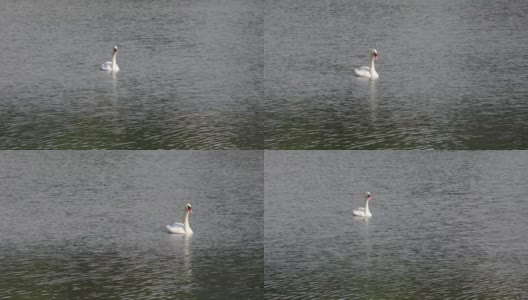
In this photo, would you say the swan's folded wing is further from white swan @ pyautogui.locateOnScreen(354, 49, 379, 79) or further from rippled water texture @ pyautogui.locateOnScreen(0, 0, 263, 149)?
rippled water texture @ pyautogui.locateOnScreen(0, 0, 263, 149)

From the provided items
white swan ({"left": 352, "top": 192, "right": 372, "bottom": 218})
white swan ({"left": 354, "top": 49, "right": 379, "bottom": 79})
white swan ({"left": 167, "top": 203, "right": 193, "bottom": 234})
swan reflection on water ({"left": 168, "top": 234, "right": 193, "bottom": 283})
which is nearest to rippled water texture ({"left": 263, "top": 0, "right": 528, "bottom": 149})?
white swan ({"left": 354, "top": 49, "right": 379, "bottom": 79})

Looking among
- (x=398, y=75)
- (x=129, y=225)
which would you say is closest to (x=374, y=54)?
(x=398, y=75)

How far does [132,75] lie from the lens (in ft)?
103

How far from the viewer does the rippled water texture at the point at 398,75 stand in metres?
27.7

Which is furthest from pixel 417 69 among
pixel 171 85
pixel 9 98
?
pixel 9 98

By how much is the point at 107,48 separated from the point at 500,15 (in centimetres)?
866

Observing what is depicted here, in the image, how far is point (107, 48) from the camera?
110 feet

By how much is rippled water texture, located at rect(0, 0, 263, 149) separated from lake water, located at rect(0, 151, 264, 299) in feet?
1.52

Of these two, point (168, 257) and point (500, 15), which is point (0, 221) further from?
point (500, 15)

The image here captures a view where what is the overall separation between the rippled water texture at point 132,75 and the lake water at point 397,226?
54.3 inches

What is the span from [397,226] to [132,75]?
7.46 metres

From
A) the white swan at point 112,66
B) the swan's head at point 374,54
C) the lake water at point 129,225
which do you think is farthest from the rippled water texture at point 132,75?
the swan's head at point 374,54

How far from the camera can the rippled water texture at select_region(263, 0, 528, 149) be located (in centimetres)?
2770

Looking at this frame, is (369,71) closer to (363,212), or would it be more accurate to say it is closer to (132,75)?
(132,75)
